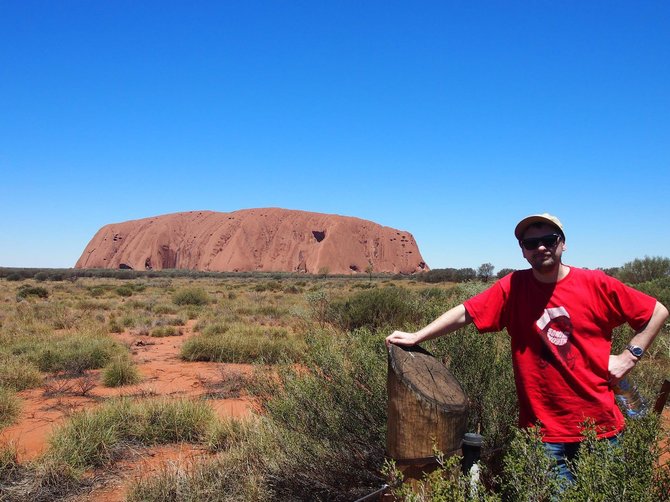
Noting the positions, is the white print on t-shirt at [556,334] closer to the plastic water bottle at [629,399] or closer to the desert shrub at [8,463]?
the plastic water bottle at [629,399]

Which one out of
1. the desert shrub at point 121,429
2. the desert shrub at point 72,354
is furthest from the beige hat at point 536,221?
the desert shrub at point 72,354

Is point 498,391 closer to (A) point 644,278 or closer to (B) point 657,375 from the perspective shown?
(B) point 657,375

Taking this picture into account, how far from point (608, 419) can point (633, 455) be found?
50cm

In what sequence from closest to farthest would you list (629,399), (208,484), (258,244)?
(629,399), (208,484), (258,244)

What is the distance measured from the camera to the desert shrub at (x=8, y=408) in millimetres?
5922

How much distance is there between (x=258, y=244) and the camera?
113 metres

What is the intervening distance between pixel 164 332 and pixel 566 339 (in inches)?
505

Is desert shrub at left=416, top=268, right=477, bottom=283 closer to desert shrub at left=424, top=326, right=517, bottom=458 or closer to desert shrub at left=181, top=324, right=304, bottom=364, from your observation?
desert shrub at left=181, top=324, right=304, bottom=364

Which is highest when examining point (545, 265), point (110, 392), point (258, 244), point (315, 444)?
point (258, 244)

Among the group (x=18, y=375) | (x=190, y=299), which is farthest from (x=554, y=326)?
(x=190, y=299)

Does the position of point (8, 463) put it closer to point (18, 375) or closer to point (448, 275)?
point (18, 375)

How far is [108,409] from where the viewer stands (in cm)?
545

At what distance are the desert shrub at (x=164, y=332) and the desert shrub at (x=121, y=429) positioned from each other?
789cm

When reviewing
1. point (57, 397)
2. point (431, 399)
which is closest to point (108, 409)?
point (57, 397)
